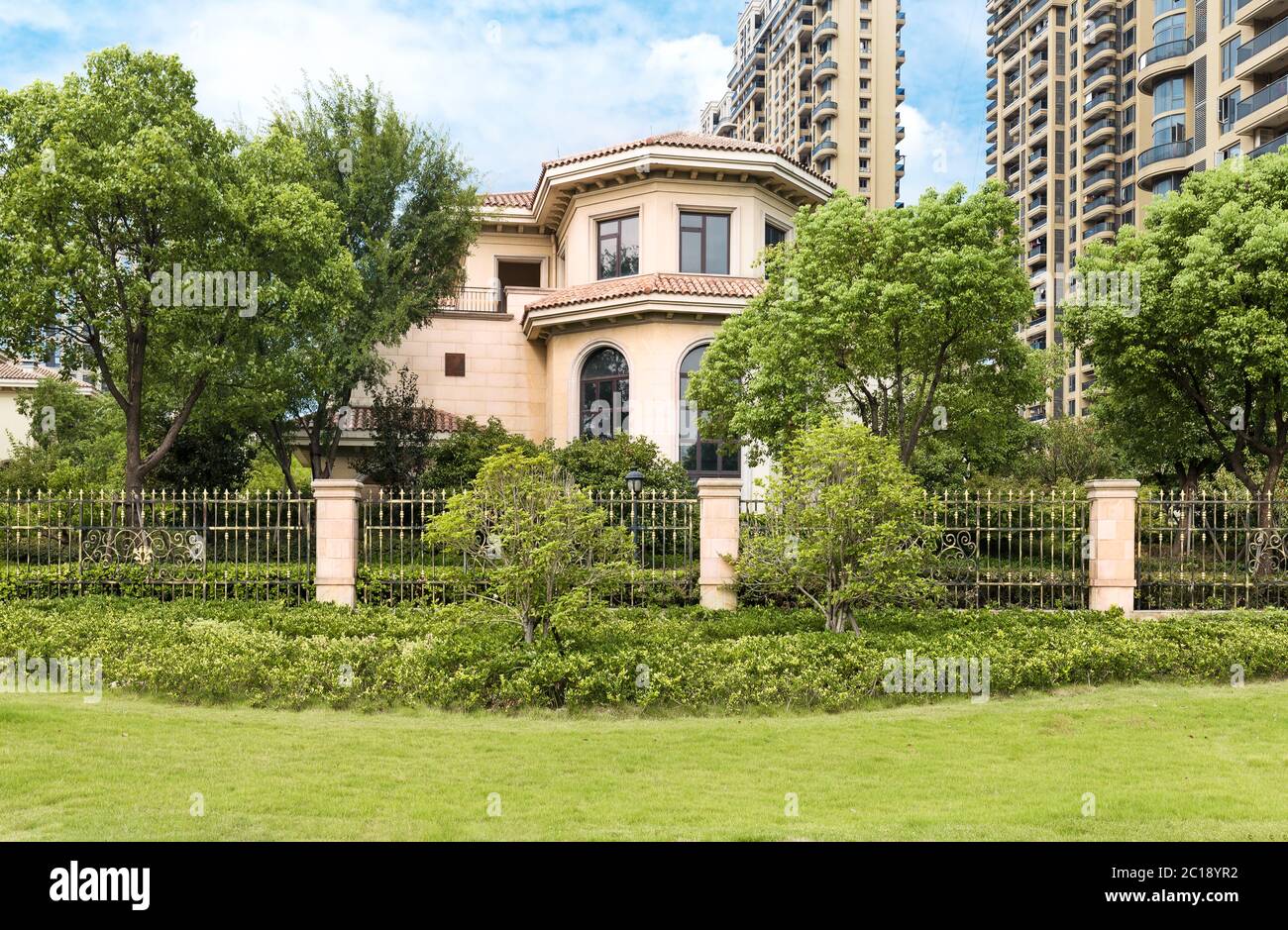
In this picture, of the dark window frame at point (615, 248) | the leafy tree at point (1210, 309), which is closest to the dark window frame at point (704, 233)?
the dark window frame at point (615, 248)

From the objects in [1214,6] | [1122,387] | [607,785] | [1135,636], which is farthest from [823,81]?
[607,785]

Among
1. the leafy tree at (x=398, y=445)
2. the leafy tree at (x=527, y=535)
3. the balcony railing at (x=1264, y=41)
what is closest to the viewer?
the leafy tree at (x=527, y=535)

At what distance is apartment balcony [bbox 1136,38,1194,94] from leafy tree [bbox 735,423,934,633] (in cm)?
4602

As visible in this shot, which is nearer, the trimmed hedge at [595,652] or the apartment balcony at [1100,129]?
the trimmed hedge at [595,652]

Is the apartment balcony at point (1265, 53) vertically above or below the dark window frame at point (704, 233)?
above

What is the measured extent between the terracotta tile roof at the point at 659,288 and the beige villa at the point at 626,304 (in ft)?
0.16

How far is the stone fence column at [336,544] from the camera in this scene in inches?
542

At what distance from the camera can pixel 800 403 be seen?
17141 millimetres

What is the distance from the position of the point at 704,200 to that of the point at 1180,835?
20474 mm

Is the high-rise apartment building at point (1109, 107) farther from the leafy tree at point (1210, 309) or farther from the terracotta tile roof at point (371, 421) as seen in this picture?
the terracotta tile roof at point (371, 421)

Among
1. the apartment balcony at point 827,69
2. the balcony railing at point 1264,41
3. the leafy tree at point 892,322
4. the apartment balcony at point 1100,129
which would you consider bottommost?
the leafy tree at point 892,322

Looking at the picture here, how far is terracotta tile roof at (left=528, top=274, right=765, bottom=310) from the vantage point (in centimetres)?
2294

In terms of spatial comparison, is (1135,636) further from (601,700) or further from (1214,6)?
(1214,6)

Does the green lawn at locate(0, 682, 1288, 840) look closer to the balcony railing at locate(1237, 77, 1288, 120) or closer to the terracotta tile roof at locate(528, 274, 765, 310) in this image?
the terracotta tile roof at locate(528, 274, 765, 310)
